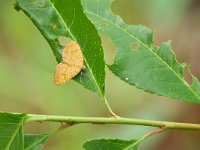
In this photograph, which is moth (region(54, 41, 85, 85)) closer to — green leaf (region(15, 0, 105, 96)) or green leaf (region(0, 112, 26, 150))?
green leaf (region(15, 0, 105, 96))

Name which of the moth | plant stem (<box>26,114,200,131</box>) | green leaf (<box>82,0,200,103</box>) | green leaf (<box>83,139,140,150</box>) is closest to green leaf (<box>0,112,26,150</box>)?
plant stem (<box>26,114,200,131</box>)

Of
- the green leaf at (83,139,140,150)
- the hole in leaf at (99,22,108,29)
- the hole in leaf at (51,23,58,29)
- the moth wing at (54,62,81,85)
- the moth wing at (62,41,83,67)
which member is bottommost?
the green leaf at (83,139,140,150)

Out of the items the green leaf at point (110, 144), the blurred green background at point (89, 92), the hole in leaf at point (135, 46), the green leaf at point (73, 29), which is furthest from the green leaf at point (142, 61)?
the blurred green background at point (89, 92)

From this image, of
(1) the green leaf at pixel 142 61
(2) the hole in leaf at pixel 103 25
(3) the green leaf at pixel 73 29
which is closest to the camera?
(3) the green leaf at pixel 73 29

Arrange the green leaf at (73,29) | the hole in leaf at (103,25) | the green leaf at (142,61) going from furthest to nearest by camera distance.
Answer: the hole in leaf at (103,25) < the green leaf at (142,61) < the green leaf at (73,29)

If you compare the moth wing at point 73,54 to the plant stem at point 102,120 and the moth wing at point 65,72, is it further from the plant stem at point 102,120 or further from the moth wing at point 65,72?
the plant stem at point 102,120

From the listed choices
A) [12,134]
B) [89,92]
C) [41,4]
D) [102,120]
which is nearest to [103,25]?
[41,4]
